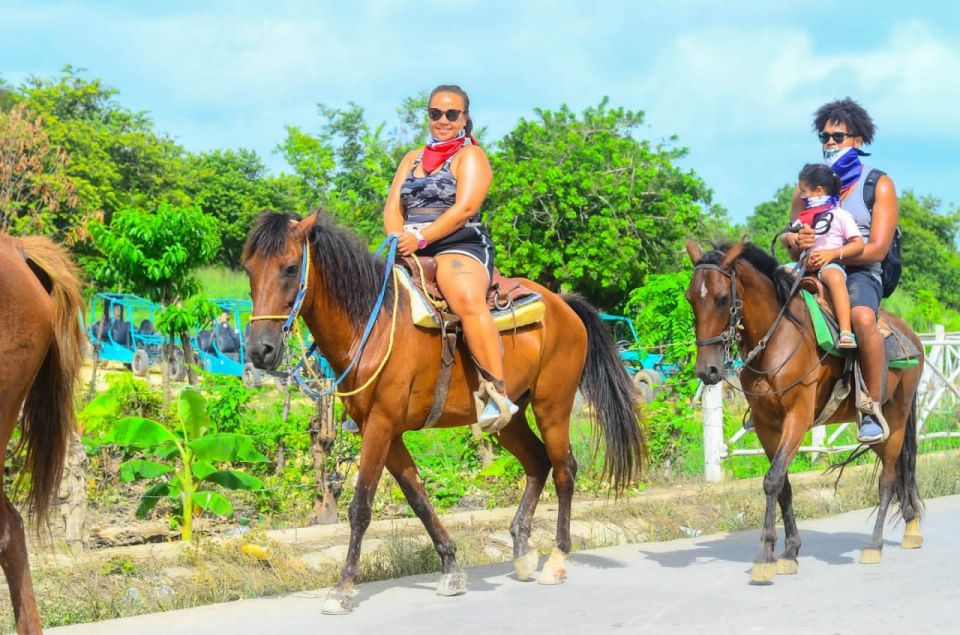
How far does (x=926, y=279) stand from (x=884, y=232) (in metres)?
39.6

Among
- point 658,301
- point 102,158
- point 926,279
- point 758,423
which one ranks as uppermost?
point 102,158

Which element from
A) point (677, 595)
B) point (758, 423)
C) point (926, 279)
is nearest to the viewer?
point (677, 595)

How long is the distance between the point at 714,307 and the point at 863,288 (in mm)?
1352

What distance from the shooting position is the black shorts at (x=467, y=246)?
6.70 m

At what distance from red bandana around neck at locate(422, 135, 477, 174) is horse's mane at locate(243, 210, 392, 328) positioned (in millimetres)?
847

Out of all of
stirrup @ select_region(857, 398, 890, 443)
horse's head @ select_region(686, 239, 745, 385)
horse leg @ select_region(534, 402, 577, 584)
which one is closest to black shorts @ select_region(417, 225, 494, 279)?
horse leg @ select_region(534, 402, 577, 584)

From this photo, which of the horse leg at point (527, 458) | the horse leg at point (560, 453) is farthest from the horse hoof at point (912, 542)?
the horse leg at point (527, 458)

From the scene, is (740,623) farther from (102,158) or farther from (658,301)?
(102,158)

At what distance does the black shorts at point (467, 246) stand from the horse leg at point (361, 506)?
3.96 ft

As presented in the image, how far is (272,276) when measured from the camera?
5797 mm

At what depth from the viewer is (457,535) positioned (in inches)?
299

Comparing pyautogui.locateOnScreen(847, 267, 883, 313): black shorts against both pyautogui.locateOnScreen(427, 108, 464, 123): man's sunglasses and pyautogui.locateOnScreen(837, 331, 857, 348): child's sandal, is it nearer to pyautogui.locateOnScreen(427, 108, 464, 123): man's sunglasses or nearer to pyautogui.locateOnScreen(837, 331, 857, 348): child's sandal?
pyautogui.locateOnScreen(837, 331, 857, 348): child's sandal

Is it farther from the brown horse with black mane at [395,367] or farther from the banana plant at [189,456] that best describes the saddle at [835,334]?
the banana plant at [189,456]

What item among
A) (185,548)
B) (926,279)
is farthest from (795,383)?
(926,279)
